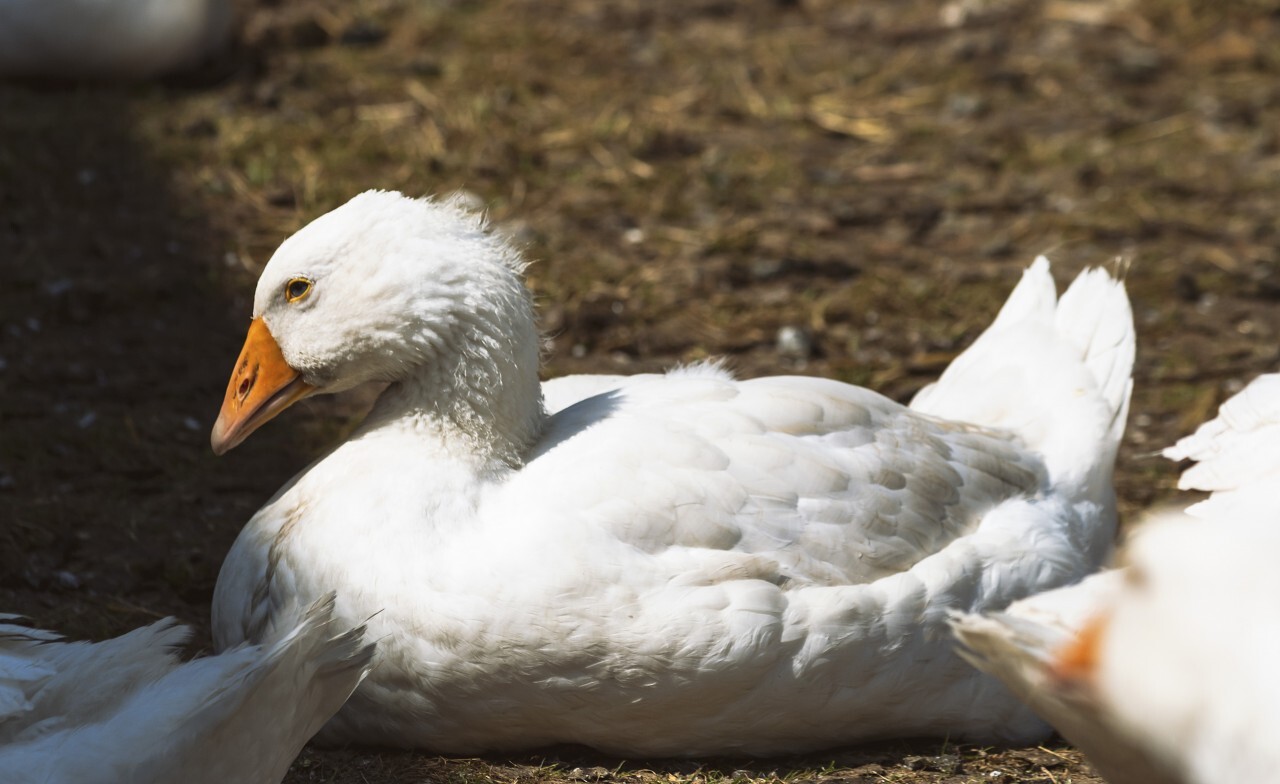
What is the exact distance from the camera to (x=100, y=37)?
714cm

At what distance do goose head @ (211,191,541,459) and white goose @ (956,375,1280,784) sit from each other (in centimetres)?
135

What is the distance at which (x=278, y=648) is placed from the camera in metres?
2.72

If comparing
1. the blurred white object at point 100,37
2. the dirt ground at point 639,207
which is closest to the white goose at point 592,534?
the dirt ground at point 639,207

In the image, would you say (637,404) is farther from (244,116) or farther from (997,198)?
(244,116)

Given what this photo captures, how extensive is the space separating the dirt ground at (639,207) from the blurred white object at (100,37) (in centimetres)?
14

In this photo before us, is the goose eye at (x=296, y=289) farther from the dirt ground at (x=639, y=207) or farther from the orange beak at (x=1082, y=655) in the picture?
the orange beak at (x=1082, y=655)

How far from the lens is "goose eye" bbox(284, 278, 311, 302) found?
3537 millimetres

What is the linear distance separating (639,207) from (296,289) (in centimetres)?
323

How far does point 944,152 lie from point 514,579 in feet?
→ 15.4

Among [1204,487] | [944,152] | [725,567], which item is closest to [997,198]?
[944,152]

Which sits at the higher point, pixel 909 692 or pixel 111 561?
pixel 111 561

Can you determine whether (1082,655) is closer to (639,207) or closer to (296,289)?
(296,289)

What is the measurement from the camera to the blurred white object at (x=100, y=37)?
707cm

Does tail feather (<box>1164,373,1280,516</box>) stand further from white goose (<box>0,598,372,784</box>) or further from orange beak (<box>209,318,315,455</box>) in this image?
orange beak (<box>209,318,315,455</box>)
